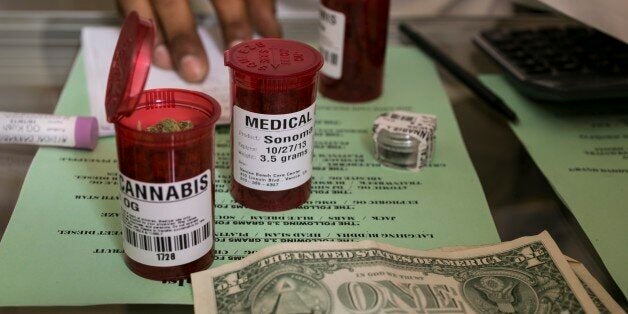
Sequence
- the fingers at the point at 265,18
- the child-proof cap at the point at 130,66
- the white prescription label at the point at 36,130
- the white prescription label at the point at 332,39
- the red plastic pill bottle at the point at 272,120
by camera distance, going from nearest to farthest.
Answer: the child-proof cap at the point at 130,66 → the red plastic pill bottle at the point at 272,120 → the white prescription label at the point at 36,130 → the white prescription label at the point at 332,39 → the fingers at the point at 265,18

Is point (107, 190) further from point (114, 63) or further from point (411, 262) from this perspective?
point (411, 262)

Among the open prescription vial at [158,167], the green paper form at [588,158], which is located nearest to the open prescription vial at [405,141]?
the green paper form at [588,158]

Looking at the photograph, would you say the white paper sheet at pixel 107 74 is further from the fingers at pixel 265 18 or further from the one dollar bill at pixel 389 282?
the one dollar bill at pixel 389 282

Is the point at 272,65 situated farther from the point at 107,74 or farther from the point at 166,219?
the point at 107,74

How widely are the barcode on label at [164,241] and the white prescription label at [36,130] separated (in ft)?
0.71

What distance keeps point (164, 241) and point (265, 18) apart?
0.46m

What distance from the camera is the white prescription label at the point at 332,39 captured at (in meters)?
0.79

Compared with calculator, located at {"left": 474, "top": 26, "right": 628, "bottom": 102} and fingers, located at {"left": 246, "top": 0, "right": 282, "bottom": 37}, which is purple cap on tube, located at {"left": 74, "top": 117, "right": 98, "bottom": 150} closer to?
fingers, located at {"left": 246, "top": 0, "right": 282, "bottom": 37}

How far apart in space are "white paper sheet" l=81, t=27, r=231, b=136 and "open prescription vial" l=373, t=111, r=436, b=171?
0.17 meters

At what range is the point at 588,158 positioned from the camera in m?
0.72

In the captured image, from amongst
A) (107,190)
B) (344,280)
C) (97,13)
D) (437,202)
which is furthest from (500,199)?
(97,13)

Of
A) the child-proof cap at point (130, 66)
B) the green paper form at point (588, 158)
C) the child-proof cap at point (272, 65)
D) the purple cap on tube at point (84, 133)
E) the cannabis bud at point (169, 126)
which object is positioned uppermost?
the child-proof cap at point (130, 66)

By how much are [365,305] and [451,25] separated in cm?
62

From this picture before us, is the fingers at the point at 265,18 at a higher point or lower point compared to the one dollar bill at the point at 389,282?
higher
